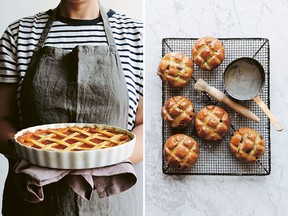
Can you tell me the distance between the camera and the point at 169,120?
1.27m

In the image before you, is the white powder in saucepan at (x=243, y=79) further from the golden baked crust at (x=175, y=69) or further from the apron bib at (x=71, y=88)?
the apron bib at (x=71, y=88)

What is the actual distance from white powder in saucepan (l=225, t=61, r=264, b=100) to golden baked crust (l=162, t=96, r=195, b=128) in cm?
14

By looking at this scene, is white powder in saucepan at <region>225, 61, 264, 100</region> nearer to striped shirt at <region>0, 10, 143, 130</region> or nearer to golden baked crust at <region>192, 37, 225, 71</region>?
golden baked crust at <region>192, 37, 225, 71</region>

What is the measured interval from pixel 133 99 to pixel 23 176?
0.30m

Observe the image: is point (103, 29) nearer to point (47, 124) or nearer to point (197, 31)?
point (47, 124)

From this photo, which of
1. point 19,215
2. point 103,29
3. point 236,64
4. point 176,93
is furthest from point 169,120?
point 19,215

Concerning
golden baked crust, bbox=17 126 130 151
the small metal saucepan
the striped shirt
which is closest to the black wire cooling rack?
the small metal saucepan

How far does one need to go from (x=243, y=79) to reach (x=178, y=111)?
23 cm

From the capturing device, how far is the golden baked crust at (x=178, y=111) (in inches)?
49.6

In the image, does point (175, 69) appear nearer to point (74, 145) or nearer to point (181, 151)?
point (181, 151)

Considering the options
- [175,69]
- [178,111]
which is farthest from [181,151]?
[175,69]

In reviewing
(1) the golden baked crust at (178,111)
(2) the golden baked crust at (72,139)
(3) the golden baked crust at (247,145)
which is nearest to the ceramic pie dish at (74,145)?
(2) the golden baked crust at (72,139)

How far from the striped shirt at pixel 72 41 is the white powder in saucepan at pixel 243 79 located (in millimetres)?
408

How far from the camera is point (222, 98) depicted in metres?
1.26
